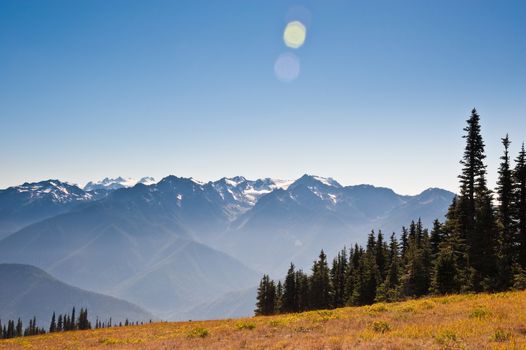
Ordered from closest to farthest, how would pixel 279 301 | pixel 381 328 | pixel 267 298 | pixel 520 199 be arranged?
pixel 381 328 < pixel 520 199 < pixel 279 301 < pixel 267 298

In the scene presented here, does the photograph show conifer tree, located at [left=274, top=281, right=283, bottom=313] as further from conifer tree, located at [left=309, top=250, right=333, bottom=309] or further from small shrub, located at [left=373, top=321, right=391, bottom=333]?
small shrub, located at [left=373, top=321, right=391, bottom=333]

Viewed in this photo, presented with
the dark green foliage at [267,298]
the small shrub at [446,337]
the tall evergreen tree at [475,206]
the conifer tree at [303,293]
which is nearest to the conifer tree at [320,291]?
the conifer tree at [303,293]

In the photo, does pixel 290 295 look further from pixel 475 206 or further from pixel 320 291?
pixel 475 206

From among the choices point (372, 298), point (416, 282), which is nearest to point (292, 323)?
point (416, 282)

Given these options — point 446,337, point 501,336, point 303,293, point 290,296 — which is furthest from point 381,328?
point 290,296

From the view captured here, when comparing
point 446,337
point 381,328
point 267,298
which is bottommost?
point 267,298

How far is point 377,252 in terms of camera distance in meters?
83.9

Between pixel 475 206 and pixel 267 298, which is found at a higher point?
pixel 475 206

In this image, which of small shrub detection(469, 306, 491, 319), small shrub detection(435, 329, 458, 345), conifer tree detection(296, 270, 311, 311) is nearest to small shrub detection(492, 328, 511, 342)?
small shrub detection(435, 329, 458, 345)

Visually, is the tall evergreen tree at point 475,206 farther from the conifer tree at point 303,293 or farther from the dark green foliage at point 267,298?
the dark green foliage at point 267,298

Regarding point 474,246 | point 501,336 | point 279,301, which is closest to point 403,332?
point 501,336

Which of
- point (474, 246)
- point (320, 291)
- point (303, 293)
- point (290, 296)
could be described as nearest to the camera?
point (474, 246)

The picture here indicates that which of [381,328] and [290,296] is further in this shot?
[290,296]

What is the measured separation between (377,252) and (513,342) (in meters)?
74.5
